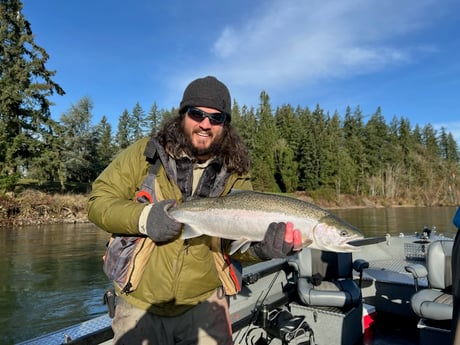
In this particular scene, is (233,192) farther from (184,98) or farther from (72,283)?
(72,283)

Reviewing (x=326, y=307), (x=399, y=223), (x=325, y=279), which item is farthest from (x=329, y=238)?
(x=399, y=223)

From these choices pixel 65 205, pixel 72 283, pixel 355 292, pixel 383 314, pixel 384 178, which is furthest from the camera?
pixel 384 178

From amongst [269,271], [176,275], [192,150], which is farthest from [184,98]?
[269,271]

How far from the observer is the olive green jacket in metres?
2.36

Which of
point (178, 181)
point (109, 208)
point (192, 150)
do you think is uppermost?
point (192, 150)

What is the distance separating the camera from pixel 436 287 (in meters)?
4.83

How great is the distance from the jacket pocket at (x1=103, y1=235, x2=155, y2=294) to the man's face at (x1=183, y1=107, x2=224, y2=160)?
76cm

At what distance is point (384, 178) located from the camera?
239 feet

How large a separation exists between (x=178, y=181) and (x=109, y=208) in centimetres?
57

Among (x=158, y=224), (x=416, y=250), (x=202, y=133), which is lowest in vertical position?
(x=416, y=250)

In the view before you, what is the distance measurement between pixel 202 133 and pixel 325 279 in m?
4.00

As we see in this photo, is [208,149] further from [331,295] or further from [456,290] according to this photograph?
[331,295]

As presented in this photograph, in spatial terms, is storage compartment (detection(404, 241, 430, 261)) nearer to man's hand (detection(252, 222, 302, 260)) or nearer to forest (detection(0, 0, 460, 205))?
man's hand (detection(252, 222, 302, 260))

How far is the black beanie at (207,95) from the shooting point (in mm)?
2672
